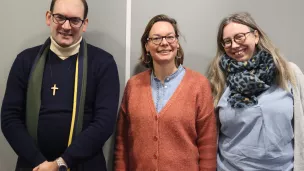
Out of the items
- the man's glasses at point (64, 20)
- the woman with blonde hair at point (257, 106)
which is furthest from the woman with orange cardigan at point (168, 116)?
the man's glasses at point (64, 20)

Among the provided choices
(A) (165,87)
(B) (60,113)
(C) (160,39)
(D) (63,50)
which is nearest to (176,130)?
(A) (165,87)

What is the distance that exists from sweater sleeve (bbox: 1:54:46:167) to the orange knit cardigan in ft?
1.64

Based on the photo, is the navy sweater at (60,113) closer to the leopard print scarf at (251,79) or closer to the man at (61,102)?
the man at (61,102)

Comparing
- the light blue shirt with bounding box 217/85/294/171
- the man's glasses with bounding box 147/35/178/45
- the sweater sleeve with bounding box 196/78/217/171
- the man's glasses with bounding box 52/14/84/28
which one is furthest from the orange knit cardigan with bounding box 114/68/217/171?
the man's glasses with bounding box 52/14/84/28

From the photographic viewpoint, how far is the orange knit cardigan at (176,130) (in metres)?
1.59

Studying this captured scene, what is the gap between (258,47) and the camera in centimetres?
173

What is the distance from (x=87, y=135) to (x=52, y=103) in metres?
0.26

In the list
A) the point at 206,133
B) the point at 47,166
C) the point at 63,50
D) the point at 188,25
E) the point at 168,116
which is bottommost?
the point at 47,166

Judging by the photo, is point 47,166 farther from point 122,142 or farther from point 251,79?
point 251,79

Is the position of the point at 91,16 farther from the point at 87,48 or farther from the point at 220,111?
the point at 220,111

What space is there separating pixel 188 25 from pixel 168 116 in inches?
28.1

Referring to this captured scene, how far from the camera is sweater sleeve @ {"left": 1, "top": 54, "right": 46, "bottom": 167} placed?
1.51 m

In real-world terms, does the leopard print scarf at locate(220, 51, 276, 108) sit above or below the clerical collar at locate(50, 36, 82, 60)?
below

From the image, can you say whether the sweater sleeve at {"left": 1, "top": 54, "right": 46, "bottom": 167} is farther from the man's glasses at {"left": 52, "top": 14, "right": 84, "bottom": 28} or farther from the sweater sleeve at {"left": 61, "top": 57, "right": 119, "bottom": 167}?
the man's glasses at {"left": 52, "top": 14, "right": 84, "bottom": 28}
